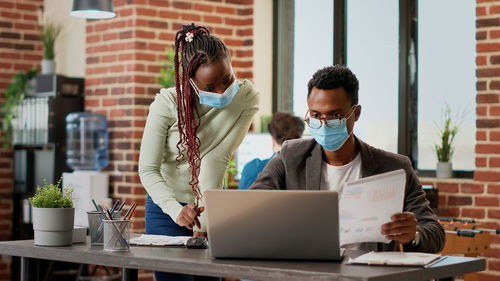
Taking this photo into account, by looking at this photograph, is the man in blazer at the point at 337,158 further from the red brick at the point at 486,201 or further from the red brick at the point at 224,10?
the red brick at the point at 224,10

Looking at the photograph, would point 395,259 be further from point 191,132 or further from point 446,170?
point 446,170

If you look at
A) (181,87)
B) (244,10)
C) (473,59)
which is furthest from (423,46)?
(181,87)

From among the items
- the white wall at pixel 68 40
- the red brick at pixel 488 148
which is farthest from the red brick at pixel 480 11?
the white wall at pixel 68 40

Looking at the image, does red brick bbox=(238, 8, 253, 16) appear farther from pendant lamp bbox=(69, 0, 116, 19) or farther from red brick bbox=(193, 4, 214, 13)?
pendant lamp bbox=(69, 0, 116, 19)

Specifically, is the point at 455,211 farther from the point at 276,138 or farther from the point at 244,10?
the point at 244,10

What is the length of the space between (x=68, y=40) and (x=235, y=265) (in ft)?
14.0

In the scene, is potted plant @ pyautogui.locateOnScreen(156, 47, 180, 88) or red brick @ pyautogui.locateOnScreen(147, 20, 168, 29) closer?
potted plant @ pyautogui.locateOnScreen(156, 47, 180, 88)

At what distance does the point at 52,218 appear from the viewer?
235cm

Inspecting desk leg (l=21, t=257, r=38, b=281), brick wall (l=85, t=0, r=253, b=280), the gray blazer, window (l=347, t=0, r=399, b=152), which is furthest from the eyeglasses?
brick wall (l=85, t=0, r=253, b=280)

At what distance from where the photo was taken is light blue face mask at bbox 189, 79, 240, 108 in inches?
106

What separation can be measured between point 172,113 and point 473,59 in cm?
257

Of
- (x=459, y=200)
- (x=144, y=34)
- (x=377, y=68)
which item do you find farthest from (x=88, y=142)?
(x=459, y=200)

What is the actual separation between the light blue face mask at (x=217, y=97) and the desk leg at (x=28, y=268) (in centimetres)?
80

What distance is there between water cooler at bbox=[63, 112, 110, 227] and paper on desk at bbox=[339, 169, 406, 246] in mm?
3430
